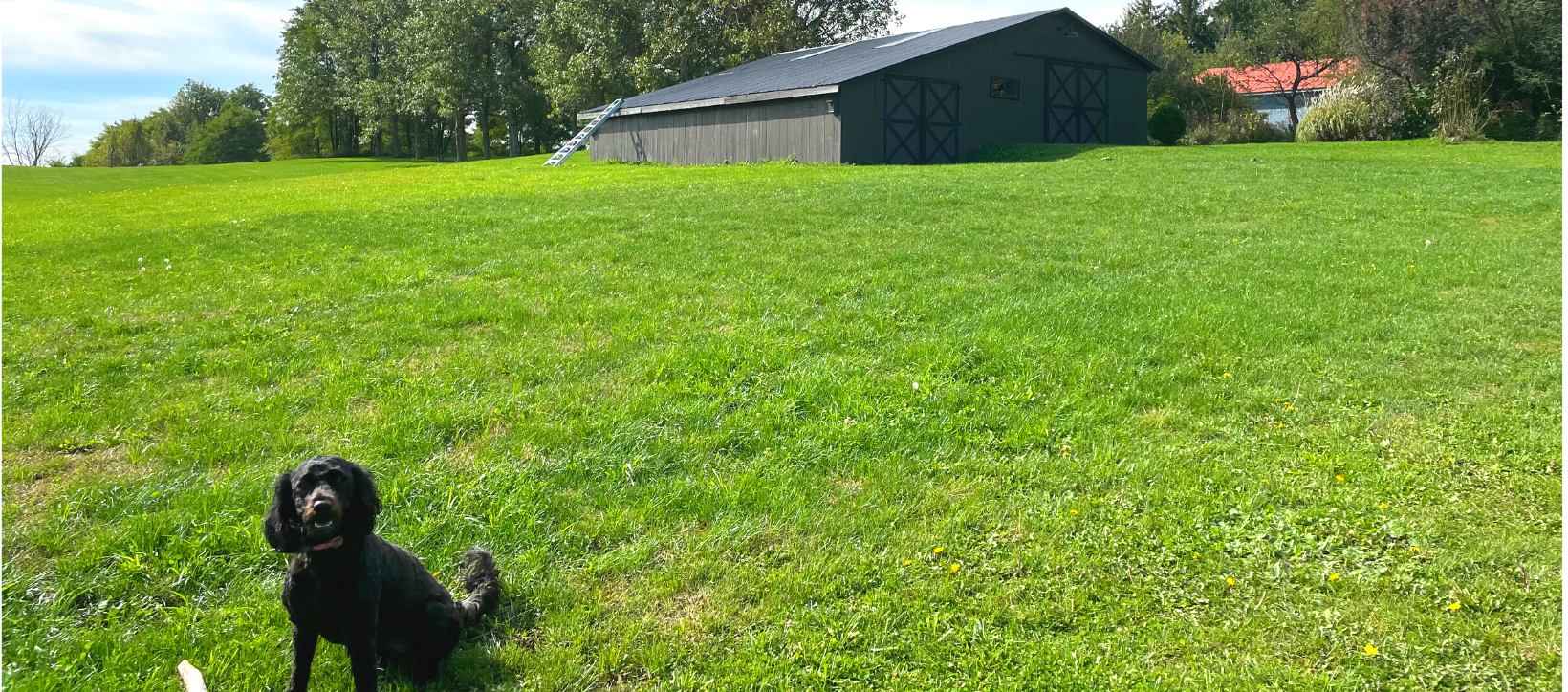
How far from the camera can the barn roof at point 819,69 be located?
83.7ft

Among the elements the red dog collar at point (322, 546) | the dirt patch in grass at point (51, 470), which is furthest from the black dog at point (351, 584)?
the dirt patch in grass at point (51, 470)

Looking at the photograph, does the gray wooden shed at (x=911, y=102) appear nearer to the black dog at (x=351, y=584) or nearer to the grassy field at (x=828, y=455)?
the grassy field at (x=828, y=455)

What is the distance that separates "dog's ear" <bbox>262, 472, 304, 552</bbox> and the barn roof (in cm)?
2255

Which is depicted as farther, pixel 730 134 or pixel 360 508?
pixel 730 134

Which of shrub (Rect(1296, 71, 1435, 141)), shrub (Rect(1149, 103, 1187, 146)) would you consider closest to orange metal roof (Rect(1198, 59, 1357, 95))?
shrub (Rect(1149, 103, 1187, 146))

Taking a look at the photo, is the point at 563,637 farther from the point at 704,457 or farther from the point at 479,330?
the point at 479,330

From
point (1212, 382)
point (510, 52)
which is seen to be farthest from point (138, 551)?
point (510, 52)

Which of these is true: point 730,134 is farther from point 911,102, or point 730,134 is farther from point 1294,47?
point 1294,47

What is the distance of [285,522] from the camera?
8.66ft

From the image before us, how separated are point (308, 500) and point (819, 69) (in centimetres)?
2715

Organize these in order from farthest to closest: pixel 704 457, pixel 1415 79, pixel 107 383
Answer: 1. pixel 1415 79
2. pixel 107 383
3. pixel 704 457

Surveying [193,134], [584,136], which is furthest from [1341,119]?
[193,134]

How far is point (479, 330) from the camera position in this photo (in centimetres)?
709

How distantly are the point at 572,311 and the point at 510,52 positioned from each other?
54.1 meters
